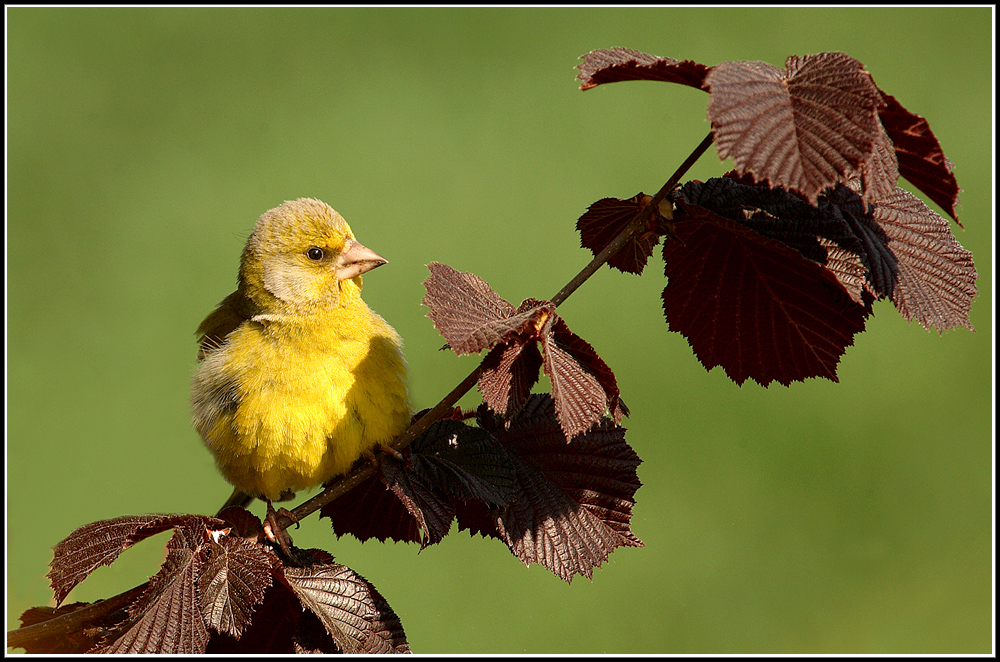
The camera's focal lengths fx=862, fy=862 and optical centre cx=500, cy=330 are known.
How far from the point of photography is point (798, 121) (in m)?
1.17

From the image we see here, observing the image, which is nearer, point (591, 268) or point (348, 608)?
point (591, 268)

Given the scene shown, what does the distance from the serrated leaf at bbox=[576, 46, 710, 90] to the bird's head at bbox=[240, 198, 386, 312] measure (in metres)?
1.07

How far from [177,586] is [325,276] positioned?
3.55 feet

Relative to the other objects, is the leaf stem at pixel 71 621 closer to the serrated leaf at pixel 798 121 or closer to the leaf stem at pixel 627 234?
the leaf stem at pixel 627 234

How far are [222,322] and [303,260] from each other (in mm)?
308

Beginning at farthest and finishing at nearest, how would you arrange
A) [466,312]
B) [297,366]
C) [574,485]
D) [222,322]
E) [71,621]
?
[222,322], [297,366], [574,485], [71,621], [466,312]

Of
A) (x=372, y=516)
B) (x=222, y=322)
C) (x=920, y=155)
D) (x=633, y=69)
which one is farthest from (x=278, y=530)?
(x=920, y=155)

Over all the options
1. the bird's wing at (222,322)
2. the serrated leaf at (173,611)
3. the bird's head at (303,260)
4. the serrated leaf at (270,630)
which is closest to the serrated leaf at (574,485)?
the serrated leaf at (270,630)

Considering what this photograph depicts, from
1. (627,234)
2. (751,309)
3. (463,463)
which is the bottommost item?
(463,463)

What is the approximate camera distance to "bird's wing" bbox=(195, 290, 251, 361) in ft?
7.69

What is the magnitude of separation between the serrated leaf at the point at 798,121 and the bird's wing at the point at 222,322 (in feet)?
5.13

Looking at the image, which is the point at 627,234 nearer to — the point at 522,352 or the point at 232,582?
the point at 522,352

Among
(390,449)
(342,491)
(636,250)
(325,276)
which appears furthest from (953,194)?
(325,276)

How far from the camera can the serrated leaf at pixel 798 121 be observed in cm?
111
